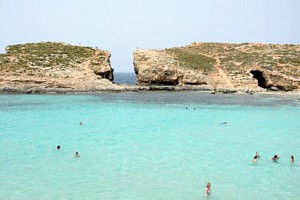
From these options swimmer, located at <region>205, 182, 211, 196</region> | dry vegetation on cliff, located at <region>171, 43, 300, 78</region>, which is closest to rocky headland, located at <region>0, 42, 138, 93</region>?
dry vegetation on cliff, located at <region>171, 43, 300, 78</region>

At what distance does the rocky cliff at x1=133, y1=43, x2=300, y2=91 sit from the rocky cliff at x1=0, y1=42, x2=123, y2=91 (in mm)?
9836

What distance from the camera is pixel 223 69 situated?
269ft

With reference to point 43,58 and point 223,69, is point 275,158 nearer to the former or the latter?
point 223,69

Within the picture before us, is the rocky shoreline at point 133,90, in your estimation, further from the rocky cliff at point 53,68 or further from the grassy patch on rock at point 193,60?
the grassy patch on rock at point 193,60

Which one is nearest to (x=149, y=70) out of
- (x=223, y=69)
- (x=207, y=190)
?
(x=223, y=69)

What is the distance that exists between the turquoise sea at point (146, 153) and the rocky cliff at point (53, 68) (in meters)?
19.2

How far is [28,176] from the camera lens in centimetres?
1881

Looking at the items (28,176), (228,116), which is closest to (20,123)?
(28,176)

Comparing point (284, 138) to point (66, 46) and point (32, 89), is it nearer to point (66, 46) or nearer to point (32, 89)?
point (32, 89)

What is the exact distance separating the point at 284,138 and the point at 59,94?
4321 centimetres

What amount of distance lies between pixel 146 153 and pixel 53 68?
50660mm

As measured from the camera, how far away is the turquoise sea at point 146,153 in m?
17.2

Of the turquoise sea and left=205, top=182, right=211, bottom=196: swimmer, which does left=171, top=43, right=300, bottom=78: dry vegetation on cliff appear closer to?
the turquoise sea

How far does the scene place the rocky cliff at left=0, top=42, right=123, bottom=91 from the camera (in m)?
64.9
